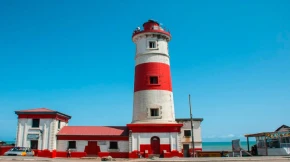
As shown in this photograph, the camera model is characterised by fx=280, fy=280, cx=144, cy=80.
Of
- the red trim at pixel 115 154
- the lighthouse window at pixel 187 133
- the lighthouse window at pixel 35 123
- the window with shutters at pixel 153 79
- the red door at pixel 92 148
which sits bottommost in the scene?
the red trim at pixel 115 154

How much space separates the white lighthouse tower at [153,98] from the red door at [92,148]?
12.6ft

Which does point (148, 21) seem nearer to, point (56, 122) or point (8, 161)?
point (56, 122)

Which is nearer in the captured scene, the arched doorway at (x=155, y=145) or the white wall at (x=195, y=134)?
the arched doorway at (x=155, y=145)

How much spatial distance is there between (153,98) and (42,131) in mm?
12335

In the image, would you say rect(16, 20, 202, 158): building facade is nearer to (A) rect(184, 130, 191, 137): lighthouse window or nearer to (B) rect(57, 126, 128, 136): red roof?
(B) rect(57, 126, 128, 136): red roof

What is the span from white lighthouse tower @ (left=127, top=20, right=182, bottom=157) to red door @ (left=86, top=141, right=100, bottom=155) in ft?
12.6

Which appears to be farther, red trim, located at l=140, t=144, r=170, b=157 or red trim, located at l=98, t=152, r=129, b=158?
red trim, located at l=98, t=152, r=129, b=158

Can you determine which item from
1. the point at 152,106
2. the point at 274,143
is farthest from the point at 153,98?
the point at 274,143

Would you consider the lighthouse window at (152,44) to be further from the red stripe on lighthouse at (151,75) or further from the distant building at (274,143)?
the distant building at (274,143)

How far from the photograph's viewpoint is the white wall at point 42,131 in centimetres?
2945

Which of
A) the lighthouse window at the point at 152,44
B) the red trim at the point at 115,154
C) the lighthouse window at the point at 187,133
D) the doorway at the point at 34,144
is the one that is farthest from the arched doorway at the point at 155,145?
the doorway at the point at 34,144

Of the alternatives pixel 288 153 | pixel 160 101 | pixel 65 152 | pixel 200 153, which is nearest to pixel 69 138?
pixel 65 152

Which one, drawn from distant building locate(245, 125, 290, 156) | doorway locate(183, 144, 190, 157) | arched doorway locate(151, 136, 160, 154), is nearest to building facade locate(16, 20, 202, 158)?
arched doorway locate(151, 136, 160, 154)

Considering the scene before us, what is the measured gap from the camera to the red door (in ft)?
97.0
